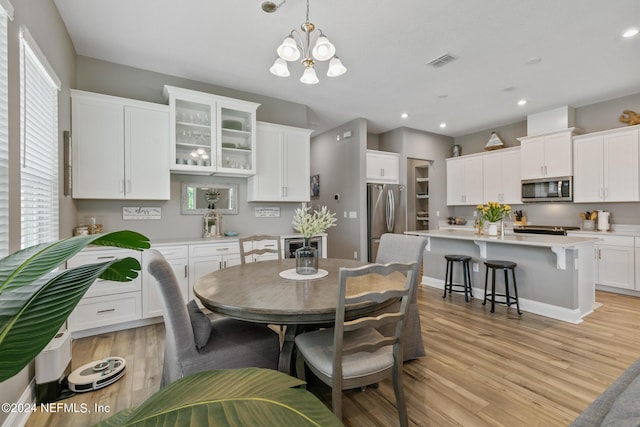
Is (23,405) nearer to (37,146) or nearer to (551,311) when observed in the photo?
(37,146)

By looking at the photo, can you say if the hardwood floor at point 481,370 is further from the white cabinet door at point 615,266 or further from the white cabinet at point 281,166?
the white cabinet at point 281,166

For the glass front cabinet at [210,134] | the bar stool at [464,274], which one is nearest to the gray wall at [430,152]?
the bar stool at [464,274]

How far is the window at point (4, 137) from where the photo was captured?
1584 millimetres

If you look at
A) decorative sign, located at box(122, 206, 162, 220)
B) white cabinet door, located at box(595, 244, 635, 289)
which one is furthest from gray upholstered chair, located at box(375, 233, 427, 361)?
white cabinet door, located at box(595, 244, 635, 289)

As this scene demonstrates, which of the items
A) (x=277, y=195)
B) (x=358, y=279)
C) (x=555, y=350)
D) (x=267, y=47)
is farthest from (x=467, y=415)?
(x=267, y=47)

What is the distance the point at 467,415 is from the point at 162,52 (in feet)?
13.5

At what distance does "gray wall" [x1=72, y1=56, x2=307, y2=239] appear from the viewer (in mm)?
3307

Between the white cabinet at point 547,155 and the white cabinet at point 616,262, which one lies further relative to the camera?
the white cabinet at point 547,155

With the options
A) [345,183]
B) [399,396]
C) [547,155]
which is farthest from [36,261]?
[547,155]

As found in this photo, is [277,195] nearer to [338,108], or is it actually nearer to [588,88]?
[338,108]

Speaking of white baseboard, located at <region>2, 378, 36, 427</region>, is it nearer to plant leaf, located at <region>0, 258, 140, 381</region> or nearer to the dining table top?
the dining table top

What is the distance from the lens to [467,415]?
1.74m

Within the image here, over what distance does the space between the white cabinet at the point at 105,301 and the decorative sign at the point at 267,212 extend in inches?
66.7

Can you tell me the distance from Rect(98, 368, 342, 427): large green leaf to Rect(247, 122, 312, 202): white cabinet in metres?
3.66
